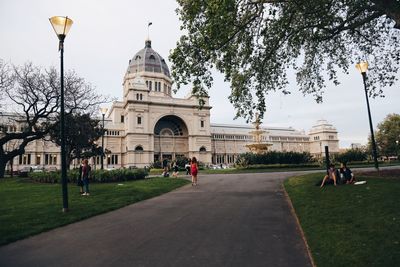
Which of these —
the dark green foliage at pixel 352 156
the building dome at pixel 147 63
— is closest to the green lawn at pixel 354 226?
the dark green foliage at pixel 352 156

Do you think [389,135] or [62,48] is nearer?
[62,48]

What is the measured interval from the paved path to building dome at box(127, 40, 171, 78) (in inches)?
2866

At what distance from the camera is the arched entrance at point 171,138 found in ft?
243

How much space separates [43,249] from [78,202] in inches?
256

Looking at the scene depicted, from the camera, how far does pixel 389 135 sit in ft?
222

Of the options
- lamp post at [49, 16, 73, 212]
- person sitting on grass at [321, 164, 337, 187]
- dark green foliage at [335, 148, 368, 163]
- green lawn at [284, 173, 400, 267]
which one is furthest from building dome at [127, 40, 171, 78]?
green lawn at [284, 173, 400, 267]

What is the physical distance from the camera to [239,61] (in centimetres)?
1526

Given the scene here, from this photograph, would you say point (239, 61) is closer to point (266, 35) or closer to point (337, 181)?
point (266, 35)

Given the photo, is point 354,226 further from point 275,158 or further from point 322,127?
point 322,127

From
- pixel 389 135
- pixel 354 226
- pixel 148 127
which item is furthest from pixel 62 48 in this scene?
pixel 389 135

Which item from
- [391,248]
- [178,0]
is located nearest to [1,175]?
[178,0]

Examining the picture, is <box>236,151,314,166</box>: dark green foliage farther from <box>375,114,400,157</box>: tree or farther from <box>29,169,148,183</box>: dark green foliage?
<box>375,114,400,157</box>: tree

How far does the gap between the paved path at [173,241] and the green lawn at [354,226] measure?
417mm

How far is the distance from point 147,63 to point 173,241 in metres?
77.1
